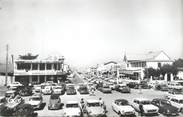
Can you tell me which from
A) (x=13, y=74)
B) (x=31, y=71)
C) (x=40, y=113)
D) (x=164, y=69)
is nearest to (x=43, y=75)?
(x=31, y=71)

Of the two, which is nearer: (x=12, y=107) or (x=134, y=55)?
(x=12, y=107)

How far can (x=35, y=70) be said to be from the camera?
57.9 meters

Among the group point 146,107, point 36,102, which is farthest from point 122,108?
point 36,102

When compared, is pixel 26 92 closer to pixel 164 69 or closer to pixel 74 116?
pixel 74 116

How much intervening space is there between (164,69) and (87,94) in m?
30.0

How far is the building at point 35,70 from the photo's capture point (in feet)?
186

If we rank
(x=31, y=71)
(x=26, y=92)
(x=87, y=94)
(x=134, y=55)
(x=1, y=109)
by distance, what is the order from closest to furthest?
(x=1, y=109) → (x=26, y=92) → (x=87, y=94) → (x=31, y=71) → (x=134, y=55)

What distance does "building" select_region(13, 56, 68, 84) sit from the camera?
56.8 meters

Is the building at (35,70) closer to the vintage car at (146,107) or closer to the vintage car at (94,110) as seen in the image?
the vintage car at (94,110)

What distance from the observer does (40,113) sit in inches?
893

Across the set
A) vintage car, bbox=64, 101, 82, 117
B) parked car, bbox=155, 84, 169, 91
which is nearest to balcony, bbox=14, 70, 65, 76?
parked car, bbox=155, 84, 169, 91

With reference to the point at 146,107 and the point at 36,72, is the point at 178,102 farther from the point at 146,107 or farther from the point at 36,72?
the point at 36,72

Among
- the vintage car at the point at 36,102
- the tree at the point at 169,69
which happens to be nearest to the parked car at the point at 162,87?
the tree at the point at 169,69

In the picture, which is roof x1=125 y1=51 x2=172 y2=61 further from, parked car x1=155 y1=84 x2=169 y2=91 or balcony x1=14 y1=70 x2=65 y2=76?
balcony x1=14 y1=70 x2=65 y2=76
